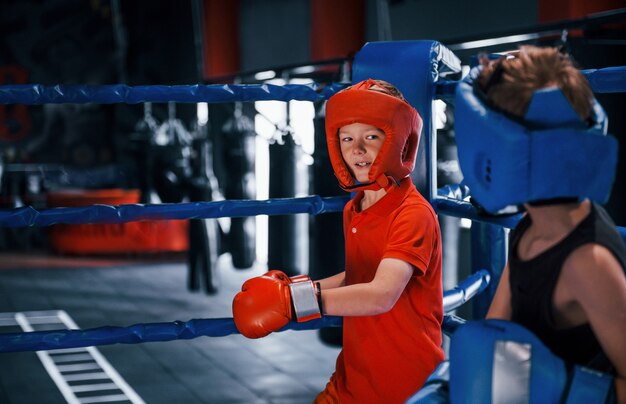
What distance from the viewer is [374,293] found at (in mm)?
1278

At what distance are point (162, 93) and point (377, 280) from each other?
0.77 metres

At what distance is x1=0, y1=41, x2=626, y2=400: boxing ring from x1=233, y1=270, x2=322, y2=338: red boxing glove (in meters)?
0.26

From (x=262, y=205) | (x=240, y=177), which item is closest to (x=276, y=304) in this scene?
(x=262, y=205)

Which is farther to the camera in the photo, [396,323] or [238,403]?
[238,403]

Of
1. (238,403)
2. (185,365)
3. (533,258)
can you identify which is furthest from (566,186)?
(185,365)

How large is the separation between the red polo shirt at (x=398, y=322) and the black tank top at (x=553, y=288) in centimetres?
32

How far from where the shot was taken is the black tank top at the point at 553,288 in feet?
3.20

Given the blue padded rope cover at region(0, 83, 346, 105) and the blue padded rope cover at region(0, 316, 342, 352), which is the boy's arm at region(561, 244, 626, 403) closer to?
the blue padded rope cover at region(0, 316, 342, 352)

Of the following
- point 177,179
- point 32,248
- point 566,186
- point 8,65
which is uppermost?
point 8,65

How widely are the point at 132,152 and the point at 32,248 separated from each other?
1.94 m

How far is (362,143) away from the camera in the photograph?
55.4 inches

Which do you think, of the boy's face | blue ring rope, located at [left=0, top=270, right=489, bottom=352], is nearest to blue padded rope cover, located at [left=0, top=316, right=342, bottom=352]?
blue ring rope, located at [left=0, top=270, right=489, bottom=352]

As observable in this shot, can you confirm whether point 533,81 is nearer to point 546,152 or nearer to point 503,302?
point 546,152

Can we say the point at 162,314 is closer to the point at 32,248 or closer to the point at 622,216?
the point at 622,216
